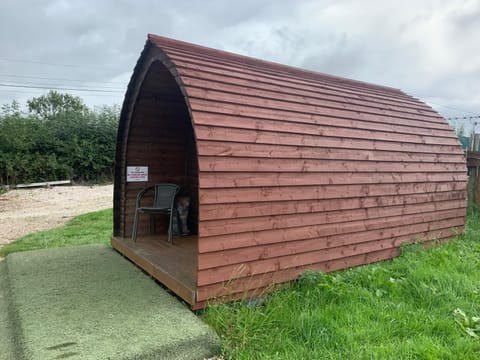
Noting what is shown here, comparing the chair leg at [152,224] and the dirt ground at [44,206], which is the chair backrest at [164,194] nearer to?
the chair leg at [152,224]

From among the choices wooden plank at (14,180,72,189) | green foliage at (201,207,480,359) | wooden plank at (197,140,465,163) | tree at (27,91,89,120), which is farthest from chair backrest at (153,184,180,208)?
tree at (27,91,89,120)

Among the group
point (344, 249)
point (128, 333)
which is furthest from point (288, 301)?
point (128, 333)

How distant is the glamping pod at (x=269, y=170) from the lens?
2.60m

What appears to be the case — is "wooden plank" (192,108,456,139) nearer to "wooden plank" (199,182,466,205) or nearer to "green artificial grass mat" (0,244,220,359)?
"wooden plank" (199,182,466,205)

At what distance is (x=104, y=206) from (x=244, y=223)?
7.32 m

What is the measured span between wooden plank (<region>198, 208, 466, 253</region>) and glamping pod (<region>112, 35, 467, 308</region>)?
1 centimetres

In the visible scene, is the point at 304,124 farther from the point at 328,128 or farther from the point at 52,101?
the point at 52,101

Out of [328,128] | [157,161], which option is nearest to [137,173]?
[157,161]

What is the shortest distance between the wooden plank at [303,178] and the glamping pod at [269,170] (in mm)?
11

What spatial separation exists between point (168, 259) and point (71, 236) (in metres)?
2.93

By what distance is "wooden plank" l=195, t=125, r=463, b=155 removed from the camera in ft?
8.32

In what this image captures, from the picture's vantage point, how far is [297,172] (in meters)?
3.04

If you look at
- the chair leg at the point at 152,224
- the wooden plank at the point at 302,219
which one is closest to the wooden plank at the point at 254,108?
the wooden plank at the point at 302,219

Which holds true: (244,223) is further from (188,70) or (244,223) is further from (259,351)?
(188,70)
